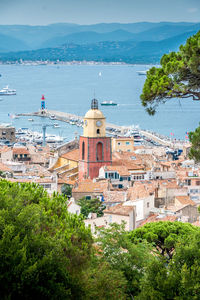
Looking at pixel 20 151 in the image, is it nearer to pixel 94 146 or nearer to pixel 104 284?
pixel 94 146

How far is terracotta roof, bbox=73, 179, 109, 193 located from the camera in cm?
3294

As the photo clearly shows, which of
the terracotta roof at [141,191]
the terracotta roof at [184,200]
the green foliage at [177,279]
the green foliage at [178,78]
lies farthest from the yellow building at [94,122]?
the green foliage at [177,279]

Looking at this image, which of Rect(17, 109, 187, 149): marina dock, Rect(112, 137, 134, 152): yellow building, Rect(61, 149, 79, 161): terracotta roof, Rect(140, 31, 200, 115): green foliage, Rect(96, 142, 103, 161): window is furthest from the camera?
Rect(17, 109, 187, 149): marina dock

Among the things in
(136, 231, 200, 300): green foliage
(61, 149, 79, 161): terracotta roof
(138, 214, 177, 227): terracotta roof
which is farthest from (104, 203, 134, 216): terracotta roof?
(61, 149, 79, 161): terracotta roof

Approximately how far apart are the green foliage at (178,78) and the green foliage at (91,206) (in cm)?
1507

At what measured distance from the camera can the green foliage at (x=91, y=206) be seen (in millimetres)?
28188

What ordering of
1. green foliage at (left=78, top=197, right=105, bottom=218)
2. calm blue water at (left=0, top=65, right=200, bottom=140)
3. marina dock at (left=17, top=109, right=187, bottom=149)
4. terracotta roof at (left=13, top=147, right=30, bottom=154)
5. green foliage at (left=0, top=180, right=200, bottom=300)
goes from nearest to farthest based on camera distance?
1. green foliage at (left=0, top=180, right=200, bottom=300)
2. green foliage at (left=78, top=197, right=105, bottom=218)
3. terracotta roof at (left=13, top=147, right=30, bottom=154)
4. marina dock at (left=17, top=109, right=187, bottom=149)
5. calm blue water at (left=0, top=65, right=200, bottom=140)

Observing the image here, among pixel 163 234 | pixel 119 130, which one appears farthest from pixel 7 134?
pixel 163 234

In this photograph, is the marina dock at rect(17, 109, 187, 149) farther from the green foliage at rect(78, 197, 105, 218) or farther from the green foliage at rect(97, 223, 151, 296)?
the green foliage at rect(97, 223, 151, 296)

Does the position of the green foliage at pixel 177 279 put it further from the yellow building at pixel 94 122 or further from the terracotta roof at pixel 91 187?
the yellow building at pixel 94 122

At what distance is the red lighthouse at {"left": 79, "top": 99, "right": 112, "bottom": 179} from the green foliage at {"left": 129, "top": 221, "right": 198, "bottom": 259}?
737 inches

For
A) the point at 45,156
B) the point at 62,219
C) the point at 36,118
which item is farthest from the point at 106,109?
the point at 62,219

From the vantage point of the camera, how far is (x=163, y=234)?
20.3 metres

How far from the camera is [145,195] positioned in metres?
30.0
